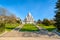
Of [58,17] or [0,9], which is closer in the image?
[58,17]

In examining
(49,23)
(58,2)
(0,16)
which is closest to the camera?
(58,2)

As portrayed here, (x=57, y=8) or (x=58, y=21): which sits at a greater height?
(x=57, y=8)

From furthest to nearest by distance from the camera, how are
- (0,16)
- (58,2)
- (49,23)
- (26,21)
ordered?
(26,21) → (49,23) → (0,16) → (58,2)

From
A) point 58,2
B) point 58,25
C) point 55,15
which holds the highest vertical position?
point 58,2

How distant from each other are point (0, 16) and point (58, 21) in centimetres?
2459

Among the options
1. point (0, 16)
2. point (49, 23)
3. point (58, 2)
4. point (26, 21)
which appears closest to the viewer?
point (58, 2)

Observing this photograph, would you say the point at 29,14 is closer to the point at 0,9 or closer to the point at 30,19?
the point at 30,19

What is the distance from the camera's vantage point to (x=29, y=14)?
149375 mm

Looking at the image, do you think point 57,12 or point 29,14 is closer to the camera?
point 57,12

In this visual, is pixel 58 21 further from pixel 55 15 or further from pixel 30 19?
pixel 30 19

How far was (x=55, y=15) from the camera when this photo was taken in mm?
28688

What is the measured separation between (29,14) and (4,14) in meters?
99.0

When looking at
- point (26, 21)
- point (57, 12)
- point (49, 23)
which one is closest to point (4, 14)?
point (49, 23)

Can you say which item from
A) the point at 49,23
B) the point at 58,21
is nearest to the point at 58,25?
the point at 58,21
